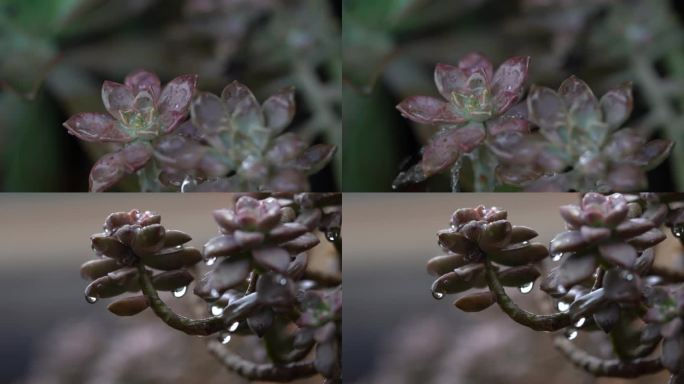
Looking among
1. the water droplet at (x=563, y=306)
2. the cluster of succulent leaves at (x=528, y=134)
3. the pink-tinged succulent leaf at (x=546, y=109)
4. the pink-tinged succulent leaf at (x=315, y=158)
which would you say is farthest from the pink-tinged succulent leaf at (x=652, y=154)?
Answer: the pink-tinged succulent leaf at (x=315, y=158)

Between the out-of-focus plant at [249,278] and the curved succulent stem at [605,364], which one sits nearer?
the out-of-focus plant at [249,278]

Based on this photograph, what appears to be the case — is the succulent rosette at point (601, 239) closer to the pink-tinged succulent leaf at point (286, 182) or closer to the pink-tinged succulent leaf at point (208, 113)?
the pink-tinged succulent leaf at point (286, 182)

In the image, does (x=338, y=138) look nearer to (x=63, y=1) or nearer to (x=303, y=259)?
(x=303, y=259)

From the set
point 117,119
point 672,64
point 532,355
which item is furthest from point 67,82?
point 672,64

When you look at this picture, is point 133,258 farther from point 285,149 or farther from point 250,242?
point 285,149

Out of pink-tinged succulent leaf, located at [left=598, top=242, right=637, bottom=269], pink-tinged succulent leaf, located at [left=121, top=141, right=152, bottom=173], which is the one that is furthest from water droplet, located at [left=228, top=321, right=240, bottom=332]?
pink-tinged succulent leaf, located at [left=598, top=242, right=637, bottom=269]

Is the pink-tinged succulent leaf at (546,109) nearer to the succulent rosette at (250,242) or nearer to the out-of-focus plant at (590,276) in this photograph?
the out-of-focus plant at (590,276)

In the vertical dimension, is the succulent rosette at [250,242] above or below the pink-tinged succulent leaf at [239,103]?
below

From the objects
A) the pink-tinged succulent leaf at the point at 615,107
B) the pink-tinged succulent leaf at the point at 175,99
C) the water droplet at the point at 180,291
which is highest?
the pink-tinged succulent leaf at the point at 175,99
